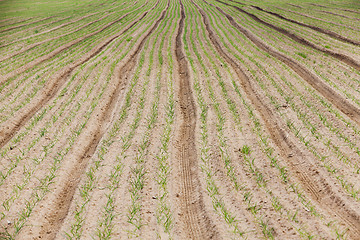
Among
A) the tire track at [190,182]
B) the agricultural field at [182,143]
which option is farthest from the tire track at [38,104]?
the tire track at [190,182]

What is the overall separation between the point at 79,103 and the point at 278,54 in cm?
1560

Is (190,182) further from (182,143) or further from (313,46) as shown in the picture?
(313,46)

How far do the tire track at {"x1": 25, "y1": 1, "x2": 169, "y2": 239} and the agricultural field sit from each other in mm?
43

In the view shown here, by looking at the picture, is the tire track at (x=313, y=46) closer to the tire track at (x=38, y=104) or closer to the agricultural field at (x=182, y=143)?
the agricultural field at (x=182, y=143)

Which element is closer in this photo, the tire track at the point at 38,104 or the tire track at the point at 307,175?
the tire track at the point at 307,175

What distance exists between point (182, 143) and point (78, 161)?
395 centimetres

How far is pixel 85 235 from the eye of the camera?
5.45m

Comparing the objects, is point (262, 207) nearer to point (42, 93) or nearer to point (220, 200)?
point (220, 200)

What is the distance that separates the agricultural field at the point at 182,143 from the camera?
5816 mm

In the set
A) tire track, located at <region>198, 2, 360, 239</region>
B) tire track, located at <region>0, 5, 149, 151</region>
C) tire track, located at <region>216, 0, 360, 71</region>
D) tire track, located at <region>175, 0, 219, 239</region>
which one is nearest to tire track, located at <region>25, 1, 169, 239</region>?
tire track, located at <region>0, 5, 149, 151</region>

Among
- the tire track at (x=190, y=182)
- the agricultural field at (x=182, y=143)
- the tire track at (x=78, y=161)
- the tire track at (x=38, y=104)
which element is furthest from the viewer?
the tire track at (x=38, y=104)

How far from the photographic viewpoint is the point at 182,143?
8.96m

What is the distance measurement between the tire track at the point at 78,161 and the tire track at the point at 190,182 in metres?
3.36

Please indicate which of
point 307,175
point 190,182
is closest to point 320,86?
point 307,175
